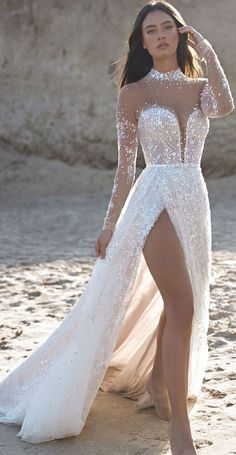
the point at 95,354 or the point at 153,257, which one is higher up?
the point at 153,257

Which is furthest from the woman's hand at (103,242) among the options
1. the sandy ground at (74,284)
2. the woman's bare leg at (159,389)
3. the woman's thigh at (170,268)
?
the sandy ground at (74,284)

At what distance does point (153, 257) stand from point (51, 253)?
4.52 meters

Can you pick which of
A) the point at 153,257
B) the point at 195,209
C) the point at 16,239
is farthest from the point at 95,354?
the point at 16,239

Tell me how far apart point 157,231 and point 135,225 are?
8cm

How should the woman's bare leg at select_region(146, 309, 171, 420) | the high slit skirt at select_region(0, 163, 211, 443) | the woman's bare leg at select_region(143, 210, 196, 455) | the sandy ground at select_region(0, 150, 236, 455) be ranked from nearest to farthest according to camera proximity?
the woman's bare leg at select_region(143, 210, 196, 455), the high slit skirt at select_region(0, 163, 211, 443), the sandy ground at select_region(0, 150, 236, 455), the woman's bare leg at select_region(146, 309, 171, 420)

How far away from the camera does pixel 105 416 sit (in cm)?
328

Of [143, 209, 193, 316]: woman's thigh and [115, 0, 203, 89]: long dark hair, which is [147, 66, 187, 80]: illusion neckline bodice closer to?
[115, 0, 203, 89]: long dark hair

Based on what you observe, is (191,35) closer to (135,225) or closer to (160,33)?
(160,33)

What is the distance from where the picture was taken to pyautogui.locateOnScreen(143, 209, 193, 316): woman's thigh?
2846mm

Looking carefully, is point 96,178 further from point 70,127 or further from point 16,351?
point 16,351

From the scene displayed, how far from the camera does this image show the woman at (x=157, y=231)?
286 centimetres

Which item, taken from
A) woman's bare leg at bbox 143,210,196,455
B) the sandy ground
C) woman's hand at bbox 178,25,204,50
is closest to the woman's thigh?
woman's bare leg at bbox 143,210,196,455

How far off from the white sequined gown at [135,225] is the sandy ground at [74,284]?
0.49 feet

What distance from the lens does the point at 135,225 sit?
9.67 ft
